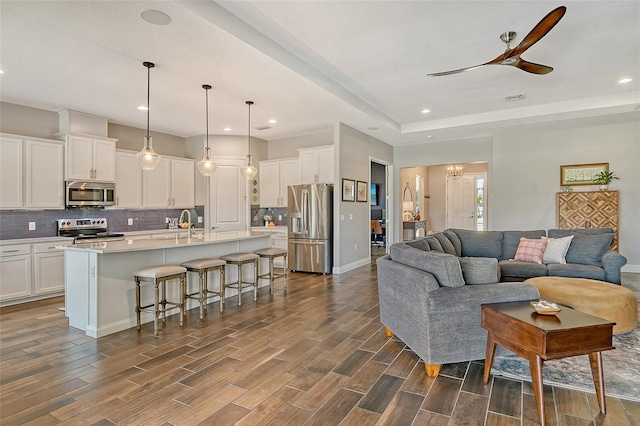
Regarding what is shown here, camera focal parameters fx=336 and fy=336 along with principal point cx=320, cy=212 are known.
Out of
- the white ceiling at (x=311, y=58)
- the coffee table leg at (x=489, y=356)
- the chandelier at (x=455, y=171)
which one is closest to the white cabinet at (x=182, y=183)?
the white ceiling at (x=311, y=58)

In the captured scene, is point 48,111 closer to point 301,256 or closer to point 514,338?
point 301,256

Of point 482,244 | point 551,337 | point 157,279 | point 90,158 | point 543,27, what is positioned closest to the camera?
point 551,337

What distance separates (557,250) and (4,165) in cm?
766

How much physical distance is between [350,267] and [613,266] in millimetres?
3925

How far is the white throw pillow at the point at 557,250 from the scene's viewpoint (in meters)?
4.55

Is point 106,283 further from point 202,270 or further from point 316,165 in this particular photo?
point 316,165

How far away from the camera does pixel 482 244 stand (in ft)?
17.2

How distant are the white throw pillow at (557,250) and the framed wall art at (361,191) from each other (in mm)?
3339

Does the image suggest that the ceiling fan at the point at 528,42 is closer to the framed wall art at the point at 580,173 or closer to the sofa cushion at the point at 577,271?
the sofa cushion at the point at 577,271

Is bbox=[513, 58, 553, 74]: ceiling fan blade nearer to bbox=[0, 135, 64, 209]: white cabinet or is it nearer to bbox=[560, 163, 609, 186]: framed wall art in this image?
bbox=[560, 163, 609, 186]: framed wall art

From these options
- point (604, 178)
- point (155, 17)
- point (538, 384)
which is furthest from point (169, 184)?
point (604, 178)

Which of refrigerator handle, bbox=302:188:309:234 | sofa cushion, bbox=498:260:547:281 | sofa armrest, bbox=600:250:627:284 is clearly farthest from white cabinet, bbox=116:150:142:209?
sofa armrest, bbox=600:250:627:284

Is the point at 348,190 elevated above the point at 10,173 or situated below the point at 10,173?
below

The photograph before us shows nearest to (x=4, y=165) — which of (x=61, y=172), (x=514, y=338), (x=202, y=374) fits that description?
(x=61, y=172)
